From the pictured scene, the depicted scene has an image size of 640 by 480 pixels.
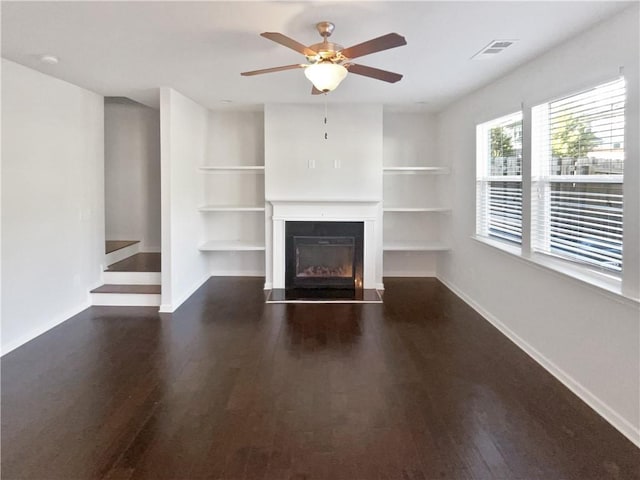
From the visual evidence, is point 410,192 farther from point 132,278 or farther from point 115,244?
point 115,244

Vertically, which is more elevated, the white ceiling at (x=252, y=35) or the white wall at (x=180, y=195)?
the white ceiling at (x=252, y=35)

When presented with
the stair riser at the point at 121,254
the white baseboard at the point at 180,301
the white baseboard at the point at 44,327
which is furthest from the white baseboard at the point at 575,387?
the stair riser at the point at 121,254

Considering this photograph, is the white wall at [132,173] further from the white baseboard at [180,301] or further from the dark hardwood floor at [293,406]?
the dark hardwood floor at [293,406]

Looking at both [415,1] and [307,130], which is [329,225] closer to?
[307,130]

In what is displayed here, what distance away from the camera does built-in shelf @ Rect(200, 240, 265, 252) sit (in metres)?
6.18

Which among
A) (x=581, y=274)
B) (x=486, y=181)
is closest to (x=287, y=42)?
(x=581, y=274)

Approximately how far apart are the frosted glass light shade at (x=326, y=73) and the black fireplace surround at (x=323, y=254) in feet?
10.4

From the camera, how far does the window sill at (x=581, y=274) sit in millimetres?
2714

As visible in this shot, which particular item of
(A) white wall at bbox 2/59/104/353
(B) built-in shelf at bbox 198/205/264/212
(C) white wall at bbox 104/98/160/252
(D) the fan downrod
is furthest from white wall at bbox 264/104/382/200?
(D) the fan downrod

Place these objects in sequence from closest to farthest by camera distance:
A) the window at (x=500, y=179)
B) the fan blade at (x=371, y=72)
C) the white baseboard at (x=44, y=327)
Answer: the fan blade at (x=371, y=72) → the white baseboard at (x=44, y=327) → the window at (x=500, y=179)

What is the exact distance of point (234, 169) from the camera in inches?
245

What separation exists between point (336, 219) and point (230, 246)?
1.46 metres

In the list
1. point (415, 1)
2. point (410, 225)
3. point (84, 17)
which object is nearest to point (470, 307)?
point (410, 225)

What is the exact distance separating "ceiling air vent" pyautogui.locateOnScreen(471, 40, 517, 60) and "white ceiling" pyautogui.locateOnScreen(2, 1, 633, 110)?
0.20ft
